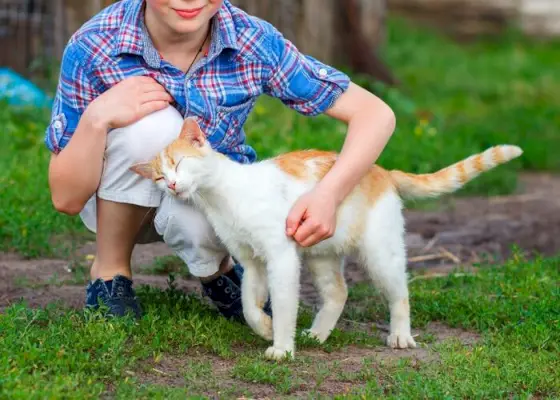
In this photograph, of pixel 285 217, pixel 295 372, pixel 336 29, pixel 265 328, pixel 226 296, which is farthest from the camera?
pixel 336 29

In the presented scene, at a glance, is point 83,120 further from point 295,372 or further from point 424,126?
point 424,126

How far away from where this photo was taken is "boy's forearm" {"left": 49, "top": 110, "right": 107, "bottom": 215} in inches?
137

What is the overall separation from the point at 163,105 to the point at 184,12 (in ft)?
1.11

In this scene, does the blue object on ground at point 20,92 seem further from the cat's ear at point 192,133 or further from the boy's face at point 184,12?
the cat's ear at point 192,133

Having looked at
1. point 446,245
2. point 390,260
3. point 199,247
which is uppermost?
point 390,260

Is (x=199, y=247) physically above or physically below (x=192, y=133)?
below

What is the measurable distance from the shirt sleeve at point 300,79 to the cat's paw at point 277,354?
0.88m

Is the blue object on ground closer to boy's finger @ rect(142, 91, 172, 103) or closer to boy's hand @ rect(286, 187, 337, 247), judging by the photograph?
boy's finger @ rect(142, 91, 172, 103)

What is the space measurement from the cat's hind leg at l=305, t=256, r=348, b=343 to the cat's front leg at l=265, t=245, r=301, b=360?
0.32 meters

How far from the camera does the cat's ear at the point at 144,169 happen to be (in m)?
3.44

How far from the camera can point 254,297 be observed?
354 centimetres

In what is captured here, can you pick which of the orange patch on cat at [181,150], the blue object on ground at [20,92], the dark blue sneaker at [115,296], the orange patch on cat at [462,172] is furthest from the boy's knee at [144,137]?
the blue object on ground at [20,92]

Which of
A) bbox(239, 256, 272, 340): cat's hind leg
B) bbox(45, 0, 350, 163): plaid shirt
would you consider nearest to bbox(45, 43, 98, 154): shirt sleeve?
bbox(45, 0, 350, 163): plaid shirt

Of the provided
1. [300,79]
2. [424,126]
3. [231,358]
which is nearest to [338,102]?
[300,79]
